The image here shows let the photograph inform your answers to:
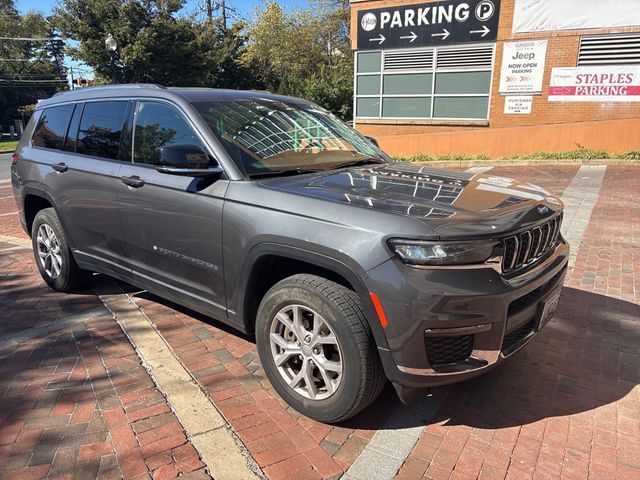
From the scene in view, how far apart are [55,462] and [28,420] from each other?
472mm

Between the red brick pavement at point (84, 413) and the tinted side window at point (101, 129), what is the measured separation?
139 cm

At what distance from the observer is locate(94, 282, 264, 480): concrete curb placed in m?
2.44

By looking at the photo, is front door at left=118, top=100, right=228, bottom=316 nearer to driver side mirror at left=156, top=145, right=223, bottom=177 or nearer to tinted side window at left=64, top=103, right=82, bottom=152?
driver side mirror at left=156, top=145, right=223, bottom=177

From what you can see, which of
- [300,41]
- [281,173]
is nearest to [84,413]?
[281,173]

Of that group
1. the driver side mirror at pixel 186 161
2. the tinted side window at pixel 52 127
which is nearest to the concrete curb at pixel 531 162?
the tinted side window at pixel 52 127

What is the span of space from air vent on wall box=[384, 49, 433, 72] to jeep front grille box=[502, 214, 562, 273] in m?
14.2

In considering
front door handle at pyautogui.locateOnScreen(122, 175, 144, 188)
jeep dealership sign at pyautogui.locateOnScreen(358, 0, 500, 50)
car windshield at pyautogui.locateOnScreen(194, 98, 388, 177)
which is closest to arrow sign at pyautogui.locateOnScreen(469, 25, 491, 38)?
jeep dealership sign at pyautogui.locateOnScreen(358, 0, 500, 50)

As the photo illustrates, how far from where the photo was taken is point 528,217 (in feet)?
8.68

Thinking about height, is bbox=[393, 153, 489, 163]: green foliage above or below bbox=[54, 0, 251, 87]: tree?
below

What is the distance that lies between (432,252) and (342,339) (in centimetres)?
62

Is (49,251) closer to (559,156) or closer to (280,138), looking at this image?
(280,138)

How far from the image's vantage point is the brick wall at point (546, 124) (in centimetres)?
1358

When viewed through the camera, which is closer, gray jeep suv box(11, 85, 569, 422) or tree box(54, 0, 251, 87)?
gray jeep suv box(11, 85, 569, 422)

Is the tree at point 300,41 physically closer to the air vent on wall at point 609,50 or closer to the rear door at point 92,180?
the air vent on wall at point 609,50
